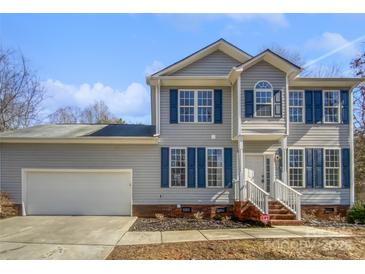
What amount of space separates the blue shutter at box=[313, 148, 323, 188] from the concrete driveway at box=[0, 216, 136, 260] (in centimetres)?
757

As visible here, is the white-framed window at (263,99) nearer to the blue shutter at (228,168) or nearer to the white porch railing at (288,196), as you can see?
the blue shutter at (228,168)

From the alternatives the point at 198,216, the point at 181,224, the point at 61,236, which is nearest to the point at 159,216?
the point at 198,216

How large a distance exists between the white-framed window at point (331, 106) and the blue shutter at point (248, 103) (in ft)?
11.6

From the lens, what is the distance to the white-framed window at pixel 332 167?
13758 millimetres

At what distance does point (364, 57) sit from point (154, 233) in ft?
48.5

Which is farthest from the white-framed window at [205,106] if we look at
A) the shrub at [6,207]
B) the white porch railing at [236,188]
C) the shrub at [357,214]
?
the shrub at [6,207]

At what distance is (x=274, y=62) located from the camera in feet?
41.7

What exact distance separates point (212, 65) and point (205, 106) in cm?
178

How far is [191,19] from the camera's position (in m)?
9.79

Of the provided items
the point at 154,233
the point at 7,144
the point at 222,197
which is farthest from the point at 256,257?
the point at 7,144

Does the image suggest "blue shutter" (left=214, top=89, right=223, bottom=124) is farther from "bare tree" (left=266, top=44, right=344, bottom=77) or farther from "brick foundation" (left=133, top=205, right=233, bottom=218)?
"bare tree" (left=266, top=44, right=344, bottom=77)

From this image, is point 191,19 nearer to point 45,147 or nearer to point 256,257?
point 256,257

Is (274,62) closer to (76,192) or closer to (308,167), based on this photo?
(308,167)

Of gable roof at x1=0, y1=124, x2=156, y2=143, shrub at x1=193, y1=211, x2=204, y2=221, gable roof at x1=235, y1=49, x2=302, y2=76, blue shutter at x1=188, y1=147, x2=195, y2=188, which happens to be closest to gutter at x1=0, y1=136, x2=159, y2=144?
gable roof at x1=0, y1=124, x2=156, y2=143
